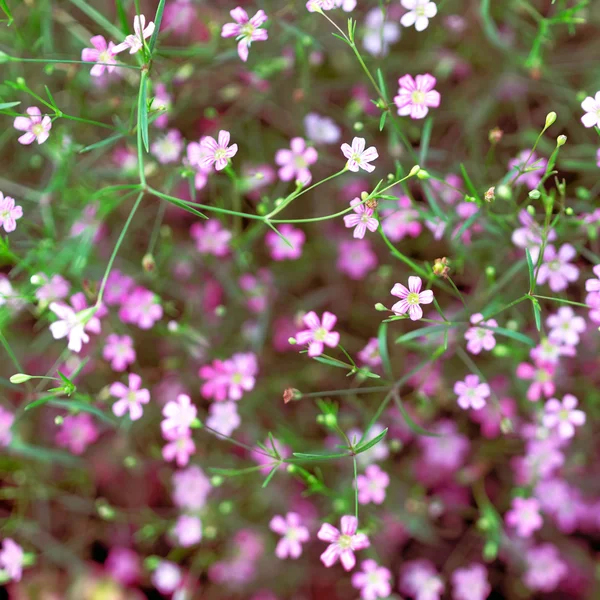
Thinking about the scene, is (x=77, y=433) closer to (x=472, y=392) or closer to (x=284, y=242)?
(x=284, y=242)

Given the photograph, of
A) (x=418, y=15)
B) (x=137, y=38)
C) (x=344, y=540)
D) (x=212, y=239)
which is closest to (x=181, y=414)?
(x=344, y=540)

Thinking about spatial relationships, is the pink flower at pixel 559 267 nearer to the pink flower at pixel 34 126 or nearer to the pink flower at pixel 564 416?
the pink flower at pixel 564 416

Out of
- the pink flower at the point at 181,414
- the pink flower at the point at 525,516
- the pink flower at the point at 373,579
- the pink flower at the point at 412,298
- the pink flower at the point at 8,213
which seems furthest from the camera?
the pink flower at the point at 525,516

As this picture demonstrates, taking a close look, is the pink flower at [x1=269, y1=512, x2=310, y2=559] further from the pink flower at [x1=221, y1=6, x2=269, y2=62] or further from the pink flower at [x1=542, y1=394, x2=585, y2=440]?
the pink flower at [x1=221, y1=6, x2=269, y2=62]

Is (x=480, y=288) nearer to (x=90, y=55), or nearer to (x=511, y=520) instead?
(x=511, y=520)

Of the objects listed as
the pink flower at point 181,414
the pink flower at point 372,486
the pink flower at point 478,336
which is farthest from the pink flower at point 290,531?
the pink flower at point 478,336

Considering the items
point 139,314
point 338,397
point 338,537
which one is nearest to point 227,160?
point 139,314

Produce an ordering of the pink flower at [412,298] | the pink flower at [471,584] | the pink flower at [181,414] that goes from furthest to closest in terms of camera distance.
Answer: the pink flower at [471,584] < the pink flower at [181,414] < the pink flower at [412,298]

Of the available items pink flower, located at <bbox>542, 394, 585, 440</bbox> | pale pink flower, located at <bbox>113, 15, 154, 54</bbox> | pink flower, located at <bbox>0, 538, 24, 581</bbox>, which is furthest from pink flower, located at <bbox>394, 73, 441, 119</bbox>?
pink flower, located at <bbox>0, 538, 24, 581</bbox>
